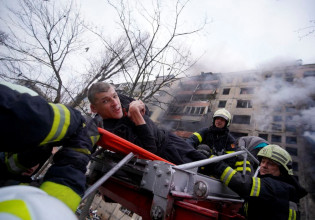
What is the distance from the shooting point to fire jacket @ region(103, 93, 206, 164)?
2.00 meters

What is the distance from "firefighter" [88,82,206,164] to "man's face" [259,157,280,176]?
1349 millimetres

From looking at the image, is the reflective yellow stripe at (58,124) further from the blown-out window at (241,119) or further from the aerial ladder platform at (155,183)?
the blown-out window at (241,119)

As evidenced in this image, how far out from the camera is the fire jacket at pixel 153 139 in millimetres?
2002

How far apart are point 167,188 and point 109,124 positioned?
1222 millimetres

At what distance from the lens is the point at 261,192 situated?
75.7 inches

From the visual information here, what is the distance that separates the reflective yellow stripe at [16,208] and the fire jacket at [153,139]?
146 cm

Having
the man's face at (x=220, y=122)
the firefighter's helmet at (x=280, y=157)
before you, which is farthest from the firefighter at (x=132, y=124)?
the man's face at (x=220, y=122)

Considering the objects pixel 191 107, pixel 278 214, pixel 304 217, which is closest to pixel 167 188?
pixel 278 214

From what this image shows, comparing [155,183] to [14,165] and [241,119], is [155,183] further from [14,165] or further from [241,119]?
[241,119]

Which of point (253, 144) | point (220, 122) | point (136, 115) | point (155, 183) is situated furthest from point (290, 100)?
point (155, 183)

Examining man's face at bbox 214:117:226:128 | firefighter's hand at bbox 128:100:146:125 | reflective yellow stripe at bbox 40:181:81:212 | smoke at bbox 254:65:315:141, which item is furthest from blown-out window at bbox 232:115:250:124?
reflective yellow stripe at bbox 40:181:81:212

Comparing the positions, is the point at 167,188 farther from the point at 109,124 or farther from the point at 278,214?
the point at 278,214

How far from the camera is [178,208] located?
57.2 inches

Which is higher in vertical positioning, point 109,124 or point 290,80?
point 290,80
